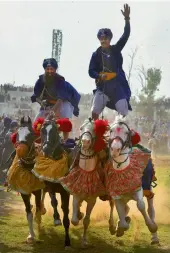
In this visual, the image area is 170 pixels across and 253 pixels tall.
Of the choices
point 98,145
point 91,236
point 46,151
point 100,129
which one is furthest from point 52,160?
point 91,236

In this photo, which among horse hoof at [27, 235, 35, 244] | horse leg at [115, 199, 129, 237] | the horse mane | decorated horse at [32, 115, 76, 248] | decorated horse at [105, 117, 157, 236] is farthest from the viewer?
horse hoof at [27, 235, 35, 244]

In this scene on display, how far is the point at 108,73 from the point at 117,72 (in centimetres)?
19

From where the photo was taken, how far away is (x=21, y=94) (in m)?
47.9

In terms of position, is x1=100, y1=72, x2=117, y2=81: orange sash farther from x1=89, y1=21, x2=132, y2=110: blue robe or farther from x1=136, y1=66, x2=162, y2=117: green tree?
x1=136, y1=66, x2=162, y2=117: green tree

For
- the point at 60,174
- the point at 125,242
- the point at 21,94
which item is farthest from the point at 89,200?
the point at 21,94

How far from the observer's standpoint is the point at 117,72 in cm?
956

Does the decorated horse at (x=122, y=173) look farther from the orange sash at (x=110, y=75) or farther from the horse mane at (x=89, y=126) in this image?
the orange sash at (x=110, y=75)

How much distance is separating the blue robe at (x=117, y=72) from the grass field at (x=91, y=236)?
8.88 feet

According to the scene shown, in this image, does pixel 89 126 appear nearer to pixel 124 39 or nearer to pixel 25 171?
pixel 25 171

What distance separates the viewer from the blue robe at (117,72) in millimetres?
9453

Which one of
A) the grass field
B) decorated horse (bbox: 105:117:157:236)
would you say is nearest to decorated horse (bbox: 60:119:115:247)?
decorated horse (bbox: 105:117:157:236)

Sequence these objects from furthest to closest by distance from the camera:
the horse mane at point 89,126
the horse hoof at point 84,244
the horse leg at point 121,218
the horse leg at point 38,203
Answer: the horse leg at point 38,203 < the horse hoof at point 84,244 < the horse mane at point 89,126 < the horse leg at point 121,218

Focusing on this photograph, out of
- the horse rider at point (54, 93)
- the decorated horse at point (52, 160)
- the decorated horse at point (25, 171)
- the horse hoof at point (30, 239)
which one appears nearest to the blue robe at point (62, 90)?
the horse rider at point (54, 93)

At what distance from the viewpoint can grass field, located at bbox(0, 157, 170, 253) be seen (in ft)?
27.4
